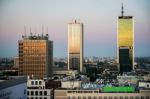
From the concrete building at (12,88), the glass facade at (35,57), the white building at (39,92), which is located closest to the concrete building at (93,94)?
the white building at (39,92)

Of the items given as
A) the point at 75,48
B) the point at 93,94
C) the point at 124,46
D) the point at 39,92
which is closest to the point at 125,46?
the point at 124,46

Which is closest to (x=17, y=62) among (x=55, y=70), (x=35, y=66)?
(x=35, y=66)

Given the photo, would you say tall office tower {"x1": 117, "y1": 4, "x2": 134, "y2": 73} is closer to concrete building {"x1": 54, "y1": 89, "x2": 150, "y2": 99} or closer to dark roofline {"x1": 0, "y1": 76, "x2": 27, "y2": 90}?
concrete building {"x1": 54, "y1": 89, "x2": 150, "y2": 99}

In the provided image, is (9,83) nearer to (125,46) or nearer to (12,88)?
(12,88)

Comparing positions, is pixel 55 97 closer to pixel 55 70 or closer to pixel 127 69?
pixel 55 70

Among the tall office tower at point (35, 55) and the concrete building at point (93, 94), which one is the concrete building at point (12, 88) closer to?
the concrete building at point (93, 94)

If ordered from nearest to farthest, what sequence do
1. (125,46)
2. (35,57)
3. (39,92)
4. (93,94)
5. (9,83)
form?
(9,83), (93,94), (39,92), (35,57), (125,46)

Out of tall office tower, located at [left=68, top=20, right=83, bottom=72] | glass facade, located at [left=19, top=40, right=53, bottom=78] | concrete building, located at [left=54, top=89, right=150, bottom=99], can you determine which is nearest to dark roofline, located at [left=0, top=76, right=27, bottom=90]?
concrete building, located at [left=54, top=89, right=150, bottom=99]
